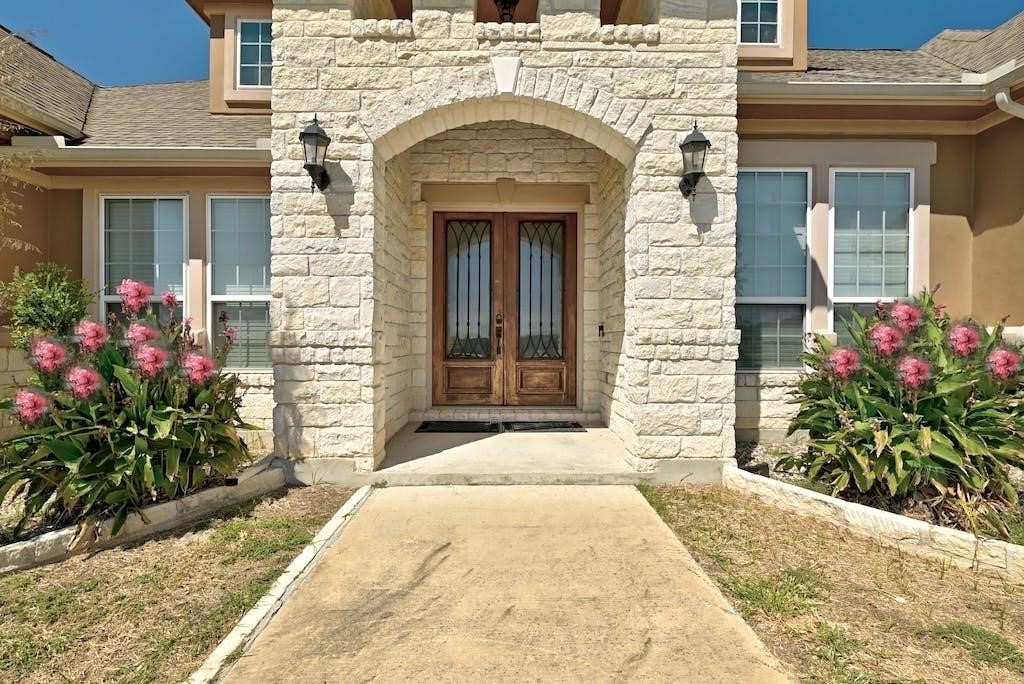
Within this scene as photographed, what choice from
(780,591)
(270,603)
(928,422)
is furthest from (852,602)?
(270,603)

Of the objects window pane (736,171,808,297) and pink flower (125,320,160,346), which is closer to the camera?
pink flower (125,320,160,346)

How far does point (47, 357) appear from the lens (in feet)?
11.2

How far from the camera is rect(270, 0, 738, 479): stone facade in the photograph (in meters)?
4.28

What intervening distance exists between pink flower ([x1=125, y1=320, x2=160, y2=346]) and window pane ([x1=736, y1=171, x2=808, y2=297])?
5558 mm

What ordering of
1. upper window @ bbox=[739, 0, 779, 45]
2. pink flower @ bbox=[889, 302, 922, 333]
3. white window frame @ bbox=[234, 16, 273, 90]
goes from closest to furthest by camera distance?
pink flower @ bbox=[889, 302, 922, 333]
upper window @ bbox=[739, 0, 779, 45]
white window frame @ bbox=[234, 16, 273, 90]

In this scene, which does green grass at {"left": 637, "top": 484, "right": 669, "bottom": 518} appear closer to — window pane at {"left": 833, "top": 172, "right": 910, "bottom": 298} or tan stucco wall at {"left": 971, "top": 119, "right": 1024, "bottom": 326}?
window pane at {"left": 833, "top": 172, "right": 910, "bottom": 298}

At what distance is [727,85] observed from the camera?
4.35 meters

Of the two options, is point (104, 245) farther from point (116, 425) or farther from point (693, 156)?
point (693, 156)

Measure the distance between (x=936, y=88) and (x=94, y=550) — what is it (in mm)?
8157

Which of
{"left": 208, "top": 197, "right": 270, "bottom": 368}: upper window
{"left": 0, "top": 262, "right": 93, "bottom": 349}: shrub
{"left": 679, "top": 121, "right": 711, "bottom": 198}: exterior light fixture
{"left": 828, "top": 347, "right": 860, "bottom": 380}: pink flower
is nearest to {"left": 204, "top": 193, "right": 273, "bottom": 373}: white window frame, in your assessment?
{"left": 208, "top": 197, "right": 270, "bottom": 368}: upper window

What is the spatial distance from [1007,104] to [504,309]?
5547 millimetres

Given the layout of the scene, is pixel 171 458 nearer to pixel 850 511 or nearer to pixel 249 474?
pixel 249 474

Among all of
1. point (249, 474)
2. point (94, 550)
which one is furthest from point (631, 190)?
point (94, 550)

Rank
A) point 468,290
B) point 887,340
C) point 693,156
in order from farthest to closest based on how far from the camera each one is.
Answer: point 468,290 → point 693,156 → point 887,340
